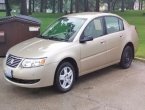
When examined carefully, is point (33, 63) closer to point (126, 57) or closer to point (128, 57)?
point (126, 57)

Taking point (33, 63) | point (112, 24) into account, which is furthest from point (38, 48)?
point (112, 24)

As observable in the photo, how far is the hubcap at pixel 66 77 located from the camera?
702cm

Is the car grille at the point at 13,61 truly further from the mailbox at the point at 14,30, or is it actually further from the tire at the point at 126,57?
the mailbox at the point at 14,30

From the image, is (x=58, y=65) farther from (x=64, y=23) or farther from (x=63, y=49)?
(x=64, y=23)

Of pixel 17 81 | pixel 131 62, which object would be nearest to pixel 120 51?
pixel 131 62

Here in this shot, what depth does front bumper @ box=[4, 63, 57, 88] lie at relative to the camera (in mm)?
6574

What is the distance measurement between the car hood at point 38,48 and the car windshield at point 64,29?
28cm

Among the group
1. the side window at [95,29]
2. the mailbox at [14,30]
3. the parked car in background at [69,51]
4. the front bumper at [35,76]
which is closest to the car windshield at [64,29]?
the parked car in background at [69,51]

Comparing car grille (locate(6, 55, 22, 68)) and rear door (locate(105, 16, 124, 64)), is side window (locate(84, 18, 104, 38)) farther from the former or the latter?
car grille (locate(6, 55, 22, 68))

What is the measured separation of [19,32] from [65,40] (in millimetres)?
3732

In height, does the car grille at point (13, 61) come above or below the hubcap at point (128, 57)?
above

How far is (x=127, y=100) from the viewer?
663 centimetres

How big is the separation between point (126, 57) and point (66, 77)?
2.65m

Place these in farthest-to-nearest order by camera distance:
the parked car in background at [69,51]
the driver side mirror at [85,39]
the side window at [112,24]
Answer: the side window at [112,24], the driver side mirror at [85,39], the parked car in background at [69,51]
